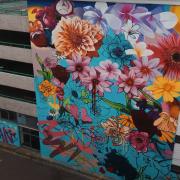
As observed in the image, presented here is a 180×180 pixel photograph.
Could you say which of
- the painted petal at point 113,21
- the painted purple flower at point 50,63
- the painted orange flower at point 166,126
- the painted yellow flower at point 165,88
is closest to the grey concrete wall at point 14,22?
the painted purple flower at point 50,63

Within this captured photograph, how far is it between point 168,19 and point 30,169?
74.3 feet

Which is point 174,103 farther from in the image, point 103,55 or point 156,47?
point 103,55

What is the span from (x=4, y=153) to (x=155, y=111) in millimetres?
20545

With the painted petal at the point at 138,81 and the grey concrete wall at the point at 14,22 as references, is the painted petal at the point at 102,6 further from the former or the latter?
the grey concrete wall at the point at 14,22

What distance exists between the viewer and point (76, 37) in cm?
2675

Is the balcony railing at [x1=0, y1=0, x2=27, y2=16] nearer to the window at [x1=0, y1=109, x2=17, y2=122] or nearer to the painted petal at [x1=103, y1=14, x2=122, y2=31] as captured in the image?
the painted petal at [x1=103, y1=14, x2=122, y2=31]

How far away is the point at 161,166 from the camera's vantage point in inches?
1128

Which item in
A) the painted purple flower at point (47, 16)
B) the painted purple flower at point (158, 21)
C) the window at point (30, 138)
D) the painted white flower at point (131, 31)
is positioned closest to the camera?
the painted purple flower at point (158, 21)

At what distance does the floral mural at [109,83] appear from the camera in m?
24.3

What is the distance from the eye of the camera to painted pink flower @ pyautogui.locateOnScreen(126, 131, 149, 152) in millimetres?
28062

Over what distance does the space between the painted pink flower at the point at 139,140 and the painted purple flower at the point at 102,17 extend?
10.0 meters

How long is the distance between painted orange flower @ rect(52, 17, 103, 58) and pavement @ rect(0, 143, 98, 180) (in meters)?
13.7

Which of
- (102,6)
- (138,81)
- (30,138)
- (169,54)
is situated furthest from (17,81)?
(169,54)

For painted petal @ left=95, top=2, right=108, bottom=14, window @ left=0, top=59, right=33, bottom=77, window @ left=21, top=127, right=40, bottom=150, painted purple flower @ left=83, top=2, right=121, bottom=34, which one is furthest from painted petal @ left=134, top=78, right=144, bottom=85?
window @ left=21, top=127, right=40, bottom=150
